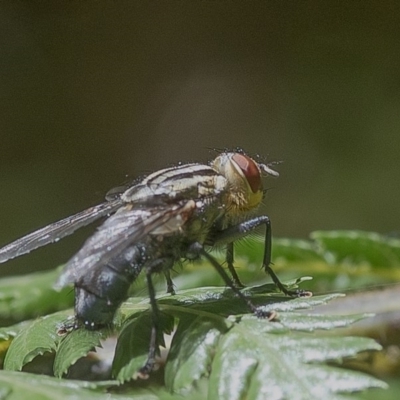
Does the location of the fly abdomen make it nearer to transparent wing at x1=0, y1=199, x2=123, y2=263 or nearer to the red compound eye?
transparent wing at x1=0, y1=199, x2=123, y2=263

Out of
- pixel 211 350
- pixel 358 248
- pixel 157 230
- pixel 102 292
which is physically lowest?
pixel 358 248

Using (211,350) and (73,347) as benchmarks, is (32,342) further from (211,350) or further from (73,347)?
(211,350)

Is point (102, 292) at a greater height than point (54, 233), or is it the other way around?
point (54, 233)

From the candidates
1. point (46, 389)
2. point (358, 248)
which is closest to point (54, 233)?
point (46, 389)

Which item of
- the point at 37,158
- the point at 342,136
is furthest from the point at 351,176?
the point at 37,158

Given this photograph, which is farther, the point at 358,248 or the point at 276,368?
the point at 358,248

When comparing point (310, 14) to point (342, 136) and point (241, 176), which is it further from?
point (241, 176)
